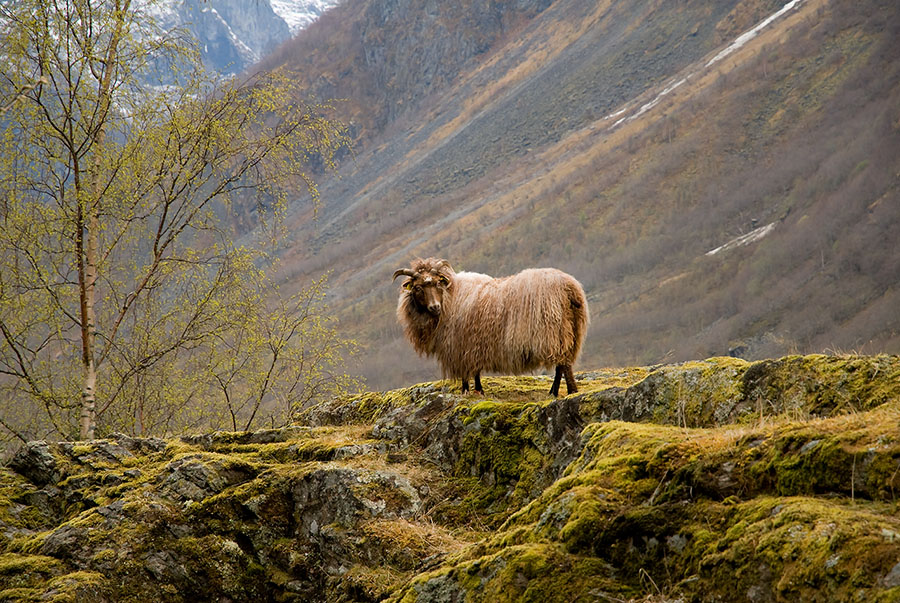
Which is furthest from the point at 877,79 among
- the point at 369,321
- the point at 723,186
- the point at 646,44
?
the point at 369,321

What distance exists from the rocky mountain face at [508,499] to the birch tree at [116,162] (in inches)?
148

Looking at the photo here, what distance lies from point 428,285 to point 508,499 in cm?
470

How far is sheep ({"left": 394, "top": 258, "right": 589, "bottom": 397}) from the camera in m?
10.8

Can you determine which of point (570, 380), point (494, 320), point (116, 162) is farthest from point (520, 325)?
point (116, 162)

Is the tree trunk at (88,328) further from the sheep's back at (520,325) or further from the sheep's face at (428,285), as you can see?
the sheep's back at (520,325)

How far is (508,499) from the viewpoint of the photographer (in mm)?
8211

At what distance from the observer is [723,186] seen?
97.7 meters

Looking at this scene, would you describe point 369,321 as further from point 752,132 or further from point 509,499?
point 509,499

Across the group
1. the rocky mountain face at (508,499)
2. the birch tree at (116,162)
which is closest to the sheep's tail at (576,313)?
the rocky mountain face at (508,499)

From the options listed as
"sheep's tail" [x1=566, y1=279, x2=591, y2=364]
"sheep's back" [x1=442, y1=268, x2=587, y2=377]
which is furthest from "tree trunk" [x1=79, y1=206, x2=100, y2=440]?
"sheep's tail" [x1=566, y1=279, x2=591, y2=364]

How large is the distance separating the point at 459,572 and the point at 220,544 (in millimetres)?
4352

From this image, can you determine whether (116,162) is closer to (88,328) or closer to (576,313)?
(88,328)

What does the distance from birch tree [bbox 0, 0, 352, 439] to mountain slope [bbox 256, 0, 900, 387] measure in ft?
182

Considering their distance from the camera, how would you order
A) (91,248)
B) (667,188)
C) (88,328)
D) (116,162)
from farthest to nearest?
(667,188)
(116,162)
(91,248)
(88,328)
